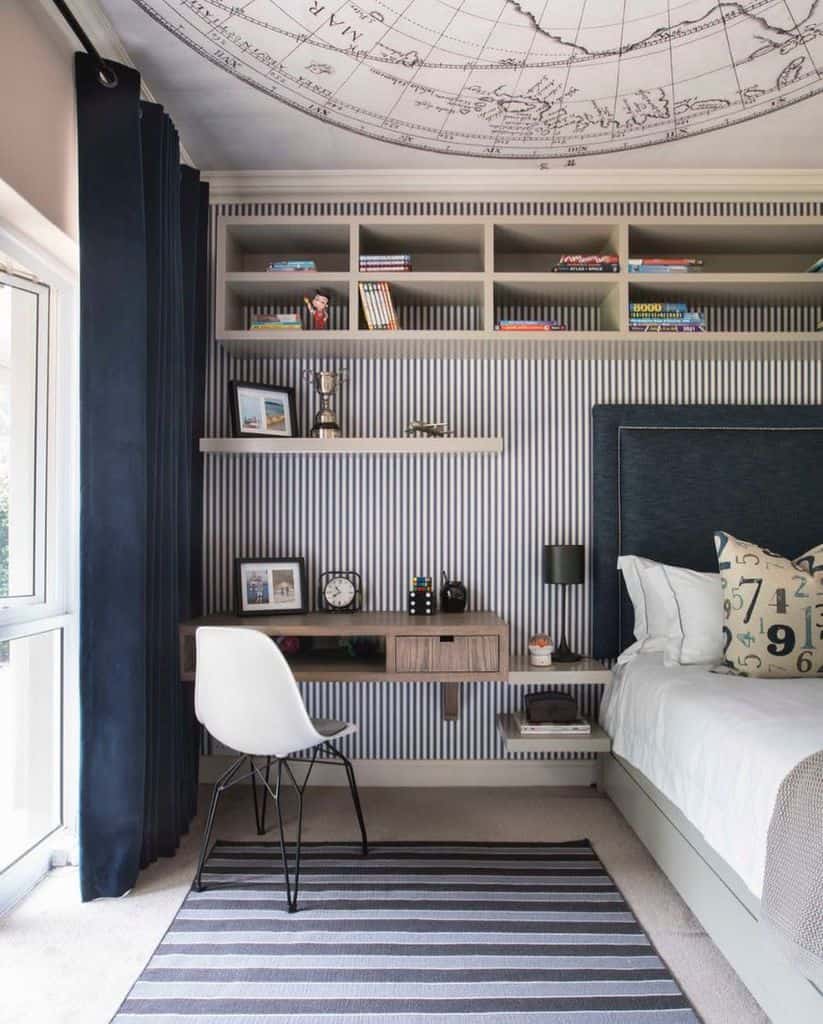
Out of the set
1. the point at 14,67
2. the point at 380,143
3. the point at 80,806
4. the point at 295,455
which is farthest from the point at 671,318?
the point at 80,806

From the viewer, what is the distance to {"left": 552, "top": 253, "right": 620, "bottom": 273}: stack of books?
2.90 m

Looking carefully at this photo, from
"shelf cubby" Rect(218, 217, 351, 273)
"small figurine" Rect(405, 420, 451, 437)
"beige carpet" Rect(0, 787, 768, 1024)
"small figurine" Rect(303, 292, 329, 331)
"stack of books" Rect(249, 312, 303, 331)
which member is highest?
"shelf cubby" Rect(218, 217, 351, 273)

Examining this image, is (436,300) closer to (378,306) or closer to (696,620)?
(378,306)

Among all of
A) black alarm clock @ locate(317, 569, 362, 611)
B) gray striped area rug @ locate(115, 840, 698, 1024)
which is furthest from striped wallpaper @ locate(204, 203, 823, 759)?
gray striped area rug @ locate(115, 840, 698, 1024)

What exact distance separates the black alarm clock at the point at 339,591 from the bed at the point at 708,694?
1.03m

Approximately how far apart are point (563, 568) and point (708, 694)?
34.3 inches

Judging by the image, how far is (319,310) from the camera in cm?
299

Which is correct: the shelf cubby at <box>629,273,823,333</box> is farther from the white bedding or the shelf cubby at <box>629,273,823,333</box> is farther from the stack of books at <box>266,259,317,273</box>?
the white bedding

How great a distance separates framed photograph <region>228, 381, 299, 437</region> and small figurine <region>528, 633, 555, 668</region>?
4.42 feet

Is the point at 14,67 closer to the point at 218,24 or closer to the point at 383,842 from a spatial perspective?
the point at 218,24

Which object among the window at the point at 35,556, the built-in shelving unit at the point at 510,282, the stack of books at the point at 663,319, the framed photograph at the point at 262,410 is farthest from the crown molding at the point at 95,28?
the stack of books at the point at 663,319

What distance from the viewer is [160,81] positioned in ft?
7.88

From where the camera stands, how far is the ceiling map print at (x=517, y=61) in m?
2.00

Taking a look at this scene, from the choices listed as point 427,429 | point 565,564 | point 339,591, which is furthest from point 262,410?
point 565,564
